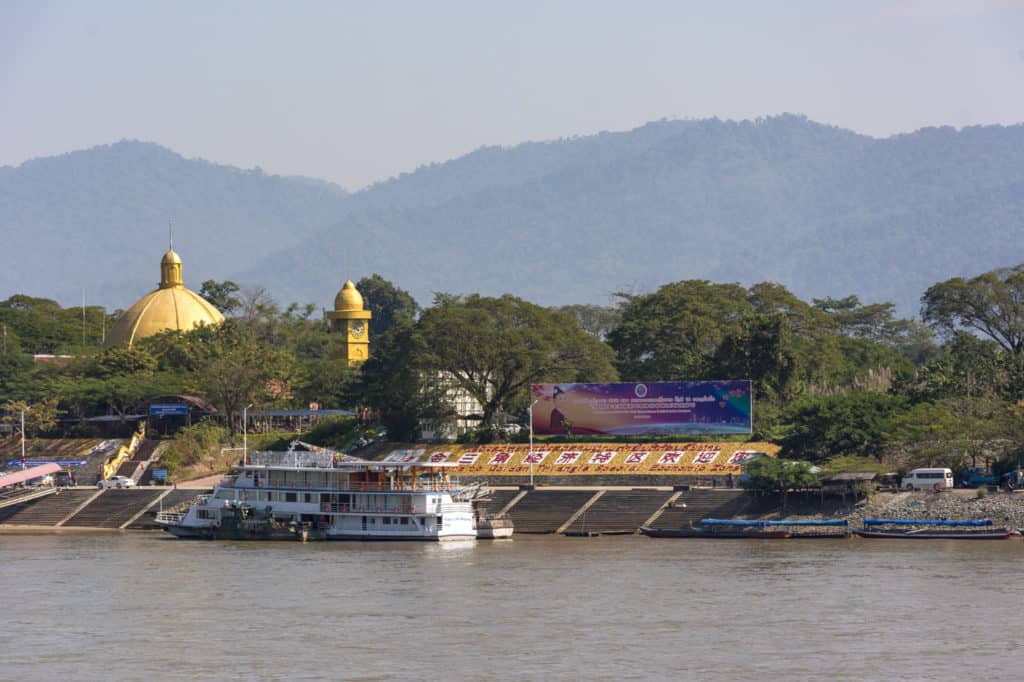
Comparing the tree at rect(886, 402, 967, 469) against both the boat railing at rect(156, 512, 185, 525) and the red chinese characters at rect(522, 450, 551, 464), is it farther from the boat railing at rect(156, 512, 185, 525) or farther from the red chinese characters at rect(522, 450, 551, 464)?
the boat railing at rect(156, 512, 185, 525)

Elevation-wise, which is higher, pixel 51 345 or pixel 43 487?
pixel 51 345

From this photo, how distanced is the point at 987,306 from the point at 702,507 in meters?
34.1

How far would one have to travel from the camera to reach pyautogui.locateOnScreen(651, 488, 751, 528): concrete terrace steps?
67125 millimetres

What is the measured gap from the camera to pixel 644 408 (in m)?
81.4

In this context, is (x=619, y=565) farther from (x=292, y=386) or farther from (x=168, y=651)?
(x=292, y=386)

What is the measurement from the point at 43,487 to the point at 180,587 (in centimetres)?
3442

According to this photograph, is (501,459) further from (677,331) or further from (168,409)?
(168,409)

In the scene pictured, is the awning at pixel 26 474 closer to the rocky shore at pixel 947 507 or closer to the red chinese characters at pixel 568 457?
the red chinese characters at pixel 568 457

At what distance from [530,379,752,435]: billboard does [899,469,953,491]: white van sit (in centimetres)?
1351

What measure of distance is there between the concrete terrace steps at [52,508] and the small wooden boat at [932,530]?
39809 millimetres

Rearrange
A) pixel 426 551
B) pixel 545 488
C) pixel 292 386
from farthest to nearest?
pixel 292 386, pixel 545 488, pixel 426 551

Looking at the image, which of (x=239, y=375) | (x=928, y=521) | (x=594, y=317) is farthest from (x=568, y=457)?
(x=594, y=317)

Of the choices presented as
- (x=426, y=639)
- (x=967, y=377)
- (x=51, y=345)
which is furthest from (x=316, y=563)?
(x=51, y=345)

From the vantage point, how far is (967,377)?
78.2 m
